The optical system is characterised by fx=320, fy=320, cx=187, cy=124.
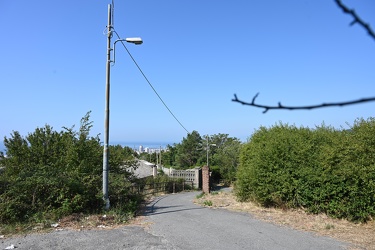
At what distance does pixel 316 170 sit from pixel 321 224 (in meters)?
2.25

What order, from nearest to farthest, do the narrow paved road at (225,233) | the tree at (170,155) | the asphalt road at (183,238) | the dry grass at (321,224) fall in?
the asphalt road at (183,238) → the narrow paved road at (225,233) → the dry grass at (321,224) → the tree at (170,155)

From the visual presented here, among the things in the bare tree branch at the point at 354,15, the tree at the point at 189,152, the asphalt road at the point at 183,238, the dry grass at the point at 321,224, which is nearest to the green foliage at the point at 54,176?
the asphalt road at the point at 183,238

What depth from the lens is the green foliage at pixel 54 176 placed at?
990cm

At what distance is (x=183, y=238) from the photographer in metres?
8.41

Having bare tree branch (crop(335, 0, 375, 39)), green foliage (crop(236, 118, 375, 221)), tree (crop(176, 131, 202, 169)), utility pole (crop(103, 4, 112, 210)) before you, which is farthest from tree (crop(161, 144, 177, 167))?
bare tree branch (crop(335, 0, 375, 39))

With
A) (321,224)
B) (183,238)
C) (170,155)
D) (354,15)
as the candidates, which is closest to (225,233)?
(183,238)

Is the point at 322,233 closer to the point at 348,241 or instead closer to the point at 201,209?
the point at 348,241

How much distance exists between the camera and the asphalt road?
767cm

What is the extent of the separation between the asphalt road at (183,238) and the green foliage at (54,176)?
171 centimetres

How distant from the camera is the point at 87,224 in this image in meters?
9.55

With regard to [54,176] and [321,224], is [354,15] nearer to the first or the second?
[321,224]

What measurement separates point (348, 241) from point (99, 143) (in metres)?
9.54

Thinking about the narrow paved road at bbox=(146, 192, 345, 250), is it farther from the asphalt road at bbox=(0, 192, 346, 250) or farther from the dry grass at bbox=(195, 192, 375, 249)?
the dry grass at bbox=(195, 192, 375, 249)

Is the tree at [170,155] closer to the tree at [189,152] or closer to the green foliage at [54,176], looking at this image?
the tree at [189,152]
